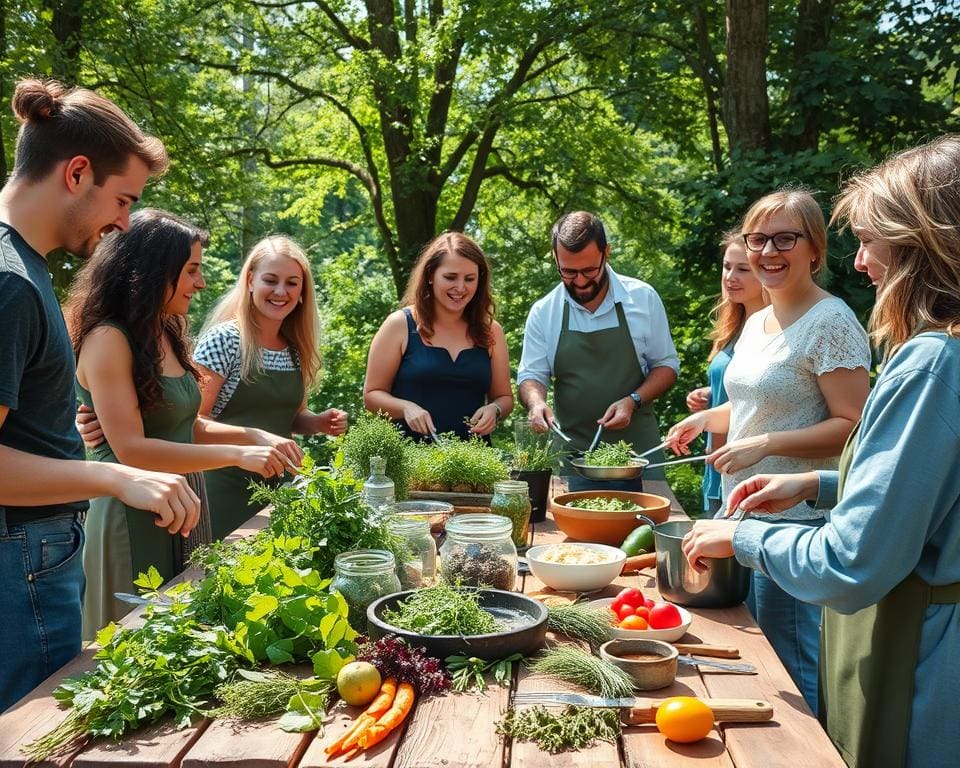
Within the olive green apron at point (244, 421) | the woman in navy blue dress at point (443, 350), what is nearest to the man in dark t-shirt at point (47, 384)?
the olive green apron at point (244, 421)

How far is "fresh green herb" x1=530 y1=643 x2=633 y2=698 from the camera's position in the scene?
1.91 metres

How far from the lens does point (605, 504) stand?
3137mm

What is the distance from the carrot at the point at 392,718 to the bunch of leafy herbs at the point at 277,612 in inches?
6.6

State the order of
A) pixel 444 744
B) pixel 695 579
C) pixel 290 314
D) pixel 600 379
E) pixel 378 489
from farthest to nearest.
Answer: pixel 600 379 < pixel 290 314 < pixel 378 489 < pixel 695 579 < pixel 444 744

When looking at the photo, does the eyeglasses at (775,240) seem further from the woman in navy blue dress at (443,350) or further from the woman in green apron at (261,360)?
the woman in green apron at (261,360)

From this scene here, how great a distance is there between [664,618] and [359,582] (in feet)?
2.48

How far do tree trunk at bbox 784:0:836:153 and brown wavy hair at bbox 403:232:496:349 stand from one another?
4.18 metres

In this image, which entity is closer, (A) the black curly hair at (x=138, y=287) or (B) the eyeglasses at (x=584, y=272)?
(A) the black curly hair at (x=138, y=287)

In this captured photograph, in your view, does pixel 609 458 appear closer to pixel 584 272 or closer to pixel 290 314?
pixel 584 272

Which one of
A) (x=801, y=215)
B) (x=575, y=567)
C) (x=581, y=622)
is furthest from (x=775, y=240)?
(x=581, y=622)

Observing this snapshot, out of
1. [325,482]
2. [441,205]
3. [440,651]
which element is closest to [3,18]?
[441,205]

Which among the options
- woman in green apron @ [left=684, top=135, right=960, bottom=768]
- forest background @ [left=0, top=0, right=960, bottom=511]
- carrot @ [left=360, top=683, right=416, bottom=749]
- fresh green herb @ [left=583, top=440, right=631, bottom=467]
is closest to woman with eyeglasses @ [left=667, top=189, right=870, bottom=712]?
fresh green herb @ [left=583, top=440, right=631, bottom=467]

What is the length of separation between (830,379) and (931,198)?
113 centimetres

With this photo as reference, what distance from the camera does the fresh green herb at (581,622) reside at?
2203 mm
